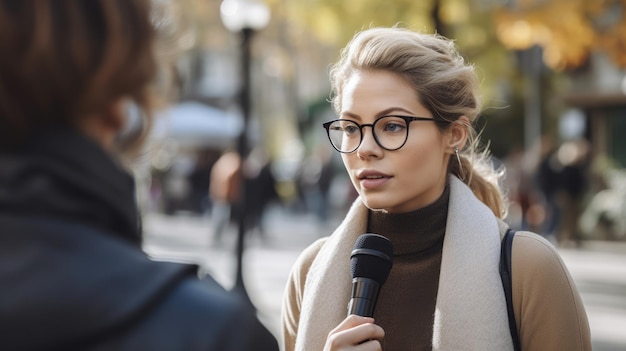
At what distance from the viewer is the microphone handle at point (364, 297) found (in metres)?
2.55

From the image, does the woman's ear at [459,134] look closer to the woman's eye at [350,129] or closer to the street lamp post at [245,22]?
the woman's eye at [350,129]

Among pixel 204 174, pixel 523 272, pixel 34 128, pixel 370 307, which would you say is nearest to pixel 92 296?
pixel 34 128

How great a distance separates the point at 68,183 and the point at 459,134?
1.88m

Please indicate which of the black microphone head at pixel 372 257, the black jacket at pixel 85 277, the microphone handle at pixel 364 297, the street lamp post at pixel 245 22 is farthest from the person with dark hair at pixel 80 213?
the street lamp post at pixel 245 22

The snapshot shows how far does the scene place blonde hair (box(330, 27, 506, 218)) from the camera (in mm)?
2951

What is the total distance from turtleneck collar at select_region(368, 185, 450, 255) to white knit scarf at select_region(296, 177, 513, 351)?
0.17 feet

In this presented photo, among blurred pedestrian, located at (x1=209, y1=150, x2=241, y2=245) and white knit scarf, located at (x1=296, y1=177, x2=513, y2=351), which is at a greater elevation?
white knit scarf, located at (x1=296, y1=177, x2=513, y2=351)

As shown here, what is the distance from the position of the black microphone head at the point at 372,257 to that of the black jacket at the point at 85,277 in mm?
1293

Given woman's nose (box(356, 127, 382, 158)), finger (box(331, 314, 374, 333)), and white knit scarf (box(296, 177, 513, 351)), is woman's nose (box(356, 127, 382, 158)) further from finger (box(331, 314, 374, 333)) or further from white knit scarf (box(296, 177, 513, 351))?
finger (box(331, 314, 374, 333))

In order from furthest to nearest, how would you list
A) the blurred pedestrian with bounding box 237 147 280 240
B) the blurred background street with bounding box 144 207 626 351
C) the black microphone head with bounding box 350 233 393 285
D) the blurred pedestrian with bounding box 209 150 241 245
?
the blurred pedestrian with bounding box 237 147 280 240 → the blurred pedestrian with bounding box 209 150 241 245 → the blurred background street with bounding box 144 207 626 351 → the black microphone head with bounding box 350 233 393 285

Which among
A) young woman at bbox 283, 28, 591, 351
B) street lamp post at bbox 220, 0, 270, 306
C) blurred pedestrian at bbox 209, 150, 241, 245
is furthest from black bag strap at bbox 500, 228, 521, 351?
blurred pedestrian at bbox 209, 150, 241, 245

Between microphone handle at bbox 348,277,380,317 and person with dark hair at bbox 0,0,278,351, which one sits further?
microphone handle at bbox 348,277,380,317

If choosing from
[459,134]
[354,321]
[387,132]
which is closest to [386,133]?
[387,132]

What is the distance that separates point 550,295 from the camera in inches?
107
